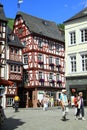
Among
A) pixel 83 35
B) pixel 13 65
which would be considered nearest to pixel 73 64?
pixel 83 35

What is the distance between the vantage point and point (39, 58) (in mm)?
54594

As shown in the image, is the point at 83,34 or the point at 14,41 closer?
the point at 83,34

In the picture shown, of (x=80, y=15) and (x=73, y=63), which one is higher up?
(x=80, y=15)

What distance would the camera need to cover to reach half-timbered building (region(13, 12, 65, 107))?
5344 cm

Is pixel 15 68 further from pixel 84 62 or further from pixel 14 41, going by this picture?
pixel 84 62

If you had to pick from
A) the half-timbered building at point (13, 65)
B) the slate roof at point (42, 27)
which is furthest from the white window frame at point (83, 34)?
the slate roof at point (42, 27)

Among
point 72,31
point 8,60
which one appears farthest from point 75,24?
point 8,60

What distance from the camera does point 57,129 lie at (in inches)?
586

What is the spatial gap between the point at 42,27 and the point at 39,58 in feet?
21.5

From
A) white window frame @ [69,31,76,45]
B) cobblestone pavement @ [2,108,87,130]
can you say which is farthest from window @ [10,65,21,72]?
cobblestone pavement @ [2,108,87,130]

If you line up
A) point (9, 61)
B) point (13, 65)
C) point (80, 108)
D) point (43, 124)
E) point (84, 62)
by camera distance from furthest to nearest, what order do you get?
point (13, 65), point (9, 61), point (84, 62), point (80, 108), point (43, 124)

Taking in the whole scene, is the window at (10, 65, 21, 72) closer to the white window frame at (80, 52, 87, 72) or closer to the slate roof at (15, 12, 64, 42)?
the slate roof at (15, 12, 64, 42)

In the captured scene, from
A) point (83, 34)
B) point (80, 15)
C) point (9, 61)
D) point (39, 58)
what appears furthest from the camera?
point (39, 58)

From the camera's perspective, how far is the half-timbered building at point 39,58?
53.4 meters
